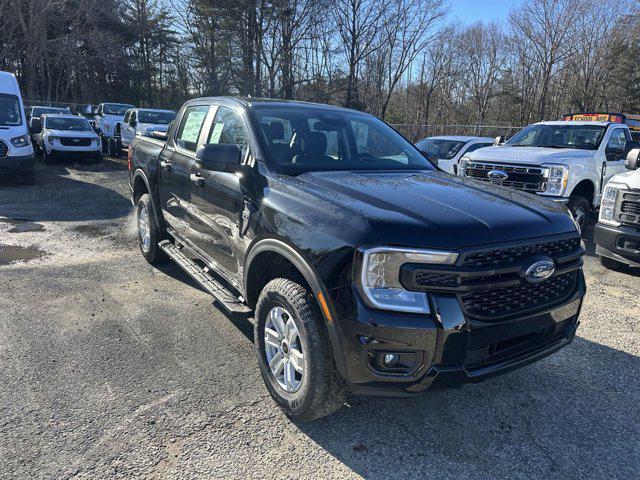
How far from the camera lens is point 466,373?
2.42 meters

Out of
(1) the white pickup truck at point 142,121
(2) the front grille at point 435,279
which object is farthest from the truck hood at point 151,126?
(2) the front grille at point 435,279

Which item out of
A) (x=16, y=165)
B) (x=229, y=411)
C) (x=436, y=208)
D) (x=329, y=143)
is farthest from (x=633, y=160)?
(x=16, y=165)

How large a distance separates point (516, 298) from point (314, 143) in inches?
76.6

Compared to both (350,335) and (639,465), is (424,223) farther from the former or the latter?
(639,465)

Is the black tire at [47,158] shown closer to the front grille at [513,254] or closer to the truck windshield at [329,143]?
the truck windshield at [329,143]

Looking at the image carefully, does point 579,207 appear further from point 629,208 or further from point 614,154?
point 629,208

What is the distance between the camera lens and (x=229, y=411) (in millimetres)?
3004

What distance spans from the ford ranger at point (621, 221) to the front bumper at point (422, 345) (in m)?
4.10

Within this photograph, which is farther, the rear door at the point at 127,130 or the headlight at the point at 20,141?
the rear door at the point at 127,130

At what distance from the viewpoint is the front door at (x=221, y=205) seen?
3520 millimetres

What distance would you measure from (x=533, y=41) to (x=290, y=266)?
35540 millimetres

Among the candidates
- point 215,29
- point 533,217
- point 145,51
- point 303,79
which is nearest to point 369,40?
point 303,79

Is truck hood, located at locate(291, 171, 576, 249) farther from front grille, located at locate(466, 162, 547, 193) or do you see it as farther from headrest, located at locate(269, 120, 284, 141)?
front grille, located at locate(466, 162, 547, 193)

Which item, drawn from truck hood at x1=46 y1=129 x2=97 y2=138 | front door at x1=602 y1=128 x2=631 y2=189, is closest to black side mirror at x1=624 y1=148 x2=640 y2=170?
front door at x1=602 y1=128 x2=631 y2=189
